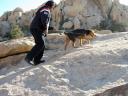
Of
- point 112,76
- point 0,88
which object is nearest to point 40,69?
point 0,88

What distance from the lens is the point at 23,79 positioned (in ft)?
32.1

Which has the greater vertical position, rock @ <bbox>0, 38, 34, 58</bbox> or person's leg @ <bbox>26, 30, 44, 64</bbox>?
person's leg @ <bbox>26, 30, 44, 64</bbox>

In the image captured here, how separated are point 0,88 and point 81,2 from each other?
4310 cm

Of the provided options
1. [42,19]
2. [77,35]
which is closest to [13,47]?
[77,35]

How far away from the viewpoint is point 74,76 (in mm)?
9648

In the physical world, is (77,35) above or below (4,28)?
above

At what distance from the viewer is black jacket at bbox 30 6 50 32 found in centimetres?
1088

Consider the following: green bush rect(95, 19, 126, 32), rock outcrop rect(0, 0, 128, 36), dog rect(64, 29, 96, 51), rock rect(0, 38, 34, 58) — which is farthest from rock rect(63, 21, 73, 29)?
dog rect(64, 29, 96, 51)

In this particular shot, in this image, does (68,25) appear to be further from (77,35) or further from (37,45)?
(37,45)

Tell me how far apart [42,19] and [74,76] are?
2.10 metres

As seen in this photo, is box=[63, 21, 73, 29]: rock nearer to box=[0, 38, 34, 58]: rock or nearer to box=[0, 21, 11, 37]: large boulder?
box=[0, 21, 11, 37]: large boulder

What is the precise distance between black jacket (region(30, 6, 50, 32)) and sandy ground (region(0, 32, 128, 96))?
1.03m

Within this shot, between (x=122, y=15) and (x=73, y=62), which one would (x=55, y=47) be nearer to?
(x=73, y=62)

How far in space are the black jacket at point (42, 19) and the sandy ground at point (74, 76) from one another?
1.03 metres
